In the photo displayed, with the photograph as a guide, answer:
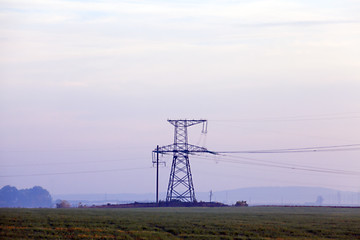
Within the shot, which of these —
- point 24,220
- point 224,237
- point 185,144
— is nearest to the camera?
point 224,237

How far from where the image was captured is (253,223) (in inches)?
2296

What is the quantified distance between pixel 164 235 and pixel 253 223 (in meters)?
12.5

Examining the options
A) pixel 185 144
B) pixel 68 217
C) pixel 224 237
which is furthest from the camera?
pixel 185 144

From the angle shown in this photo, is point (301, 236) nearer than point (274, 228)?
Yes

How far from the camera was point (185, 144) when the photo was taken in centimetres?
9762

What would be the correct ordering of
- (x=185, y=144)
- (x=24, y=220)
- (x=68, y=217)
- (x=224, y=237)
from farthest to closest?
1. (x=185, y=144)
2. (x=68, y=217)
3. (x=24, y=220)
4. (x=224, y=237)

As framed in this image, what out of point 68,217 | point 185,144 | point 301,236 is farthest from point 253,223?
point 185,144

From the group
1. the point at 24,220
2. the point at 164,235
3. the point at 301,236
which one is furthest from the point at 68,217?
the point at 301,236

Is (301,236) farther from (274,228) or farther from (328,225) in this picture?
(328,225)

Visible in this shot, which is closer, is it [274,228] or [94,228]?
[94,228]

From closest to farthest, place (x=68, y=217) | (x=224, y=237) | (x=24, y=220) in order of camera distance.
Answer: (x=224, y=237) < (x=24, y=220) < (x=68, y=217)

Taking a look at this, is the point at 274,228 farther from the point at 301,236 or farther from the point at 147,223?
the point at 147,223

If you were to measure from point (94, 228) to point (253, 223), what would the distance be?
1593 cm

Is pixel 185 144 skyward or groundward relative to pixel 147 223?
skyward
